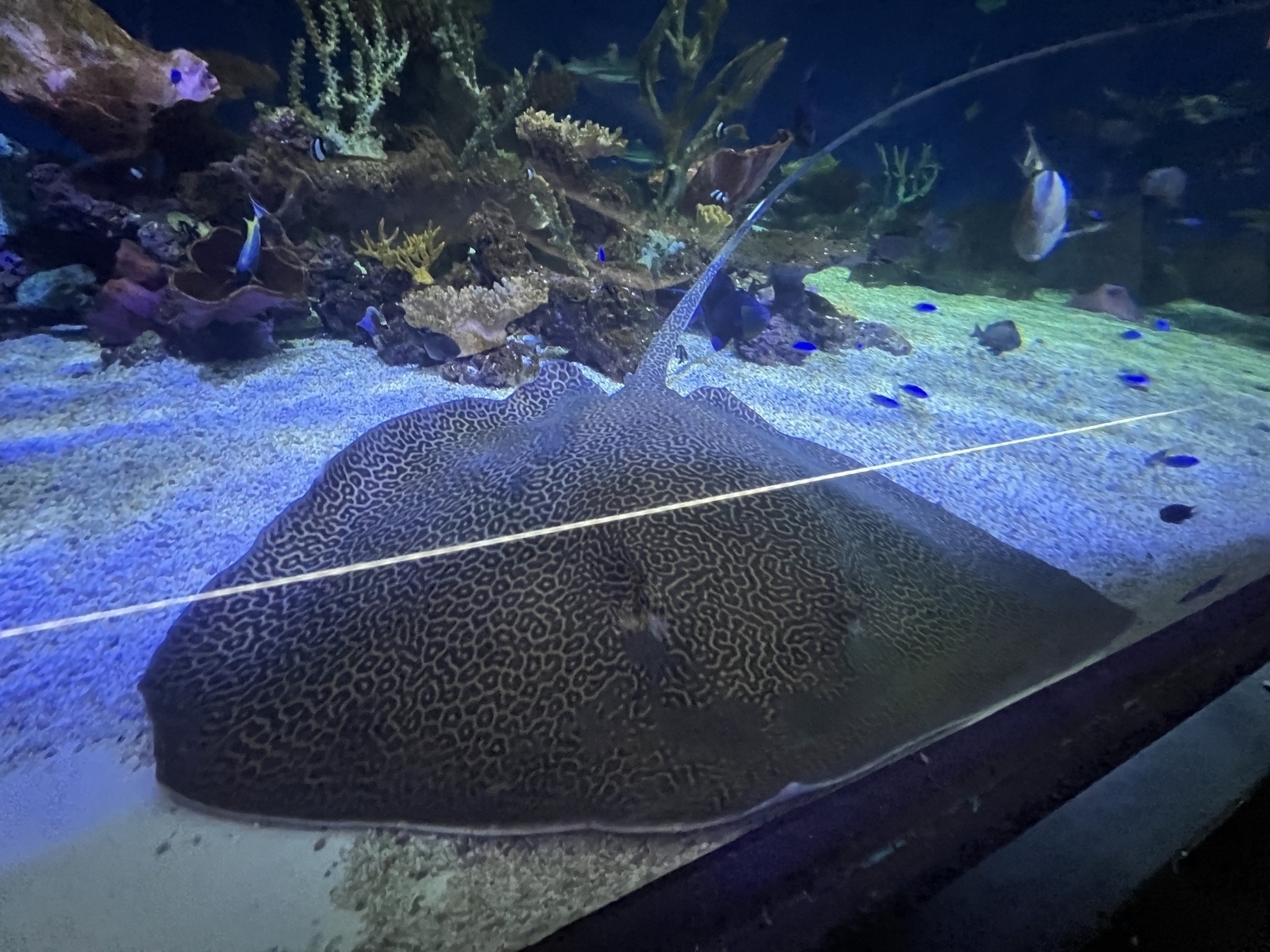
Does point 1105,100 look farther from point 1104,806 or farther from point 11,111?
point 11,111

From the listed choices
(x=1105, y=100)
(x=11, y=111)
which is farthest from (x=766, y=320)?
(x=1105, y=100)

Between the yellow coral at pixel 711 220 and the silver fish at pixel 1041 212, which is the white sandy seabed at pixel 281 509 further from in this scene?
the yellow coral at pixel 711 220

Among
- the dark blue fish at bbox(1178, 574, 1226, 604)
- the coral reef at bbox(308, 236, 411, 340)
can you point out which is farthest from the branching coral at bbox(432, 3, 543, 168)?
the dark blue fish at bbox(1178, 574, 1226, 604)

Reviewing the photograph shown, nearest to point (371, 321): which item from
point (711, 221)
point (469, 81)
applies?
point (469, 81)

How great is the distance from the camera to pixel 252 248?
4516 millimetres

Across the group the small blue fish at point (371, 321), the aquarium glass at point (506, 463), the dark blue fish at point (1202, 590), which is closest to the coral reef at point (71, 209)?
the aquarium glass at point (506, 463)

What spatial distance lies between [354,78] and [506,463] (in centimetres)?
520

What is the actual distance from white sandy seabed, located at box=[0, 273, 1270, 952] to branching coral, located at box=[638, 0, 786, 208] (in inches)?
99.7

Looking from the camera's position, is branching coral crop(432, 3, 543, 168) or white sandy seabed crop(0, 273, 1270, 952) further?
branching coral crop(432, 3, 543, 168)

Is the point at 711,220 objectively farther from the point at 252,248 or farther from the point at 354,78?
the point at 252,248

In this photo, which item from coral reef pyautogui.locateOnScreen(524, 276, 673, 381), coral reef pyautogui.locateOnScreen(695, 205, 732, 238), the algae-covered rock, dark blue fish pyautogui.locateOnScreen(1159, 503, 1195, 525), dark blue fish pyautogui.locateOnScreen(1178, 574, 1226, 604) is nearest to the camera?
dark blue fish pyautogui.locateOnScreen(1178, 574, 1226, 604)

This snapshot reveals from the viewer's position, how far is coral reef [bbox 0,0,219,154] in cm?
462

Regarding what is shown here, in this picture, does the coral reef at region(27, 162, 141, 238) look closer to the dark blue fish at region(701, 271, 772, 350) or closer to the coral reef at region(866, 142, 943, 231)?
the dark blue fish at region(701, 271, 772, 350)

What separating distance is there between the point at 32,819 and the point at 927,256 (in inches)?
436
